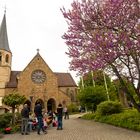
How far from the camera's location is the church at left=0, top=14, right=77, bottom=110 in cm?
4747

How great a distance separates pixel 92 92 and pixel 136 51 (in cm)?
1617

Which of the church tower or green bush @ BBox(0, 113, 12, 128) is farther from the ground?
the church tower

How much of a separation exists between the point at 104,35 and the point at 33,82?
3580 centimetres

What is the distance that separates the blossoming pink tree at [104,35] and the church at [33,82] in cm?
3241

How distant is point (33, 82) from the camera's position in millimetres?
48500

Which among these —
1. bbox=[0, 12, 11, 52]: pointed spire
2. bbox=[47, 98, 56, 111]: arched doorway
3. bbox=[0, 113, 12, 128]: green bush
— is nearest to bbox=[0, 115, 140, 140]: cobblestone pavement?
bbox=[0, 113, 12, 128]: green bush

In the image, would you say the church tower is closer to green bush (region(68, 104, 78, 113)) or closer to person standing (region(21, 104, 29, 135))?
green bush (region(68, 104, 78, 113))

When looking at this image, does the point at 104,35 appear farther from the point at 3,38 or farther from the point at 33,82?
the point at 3,38

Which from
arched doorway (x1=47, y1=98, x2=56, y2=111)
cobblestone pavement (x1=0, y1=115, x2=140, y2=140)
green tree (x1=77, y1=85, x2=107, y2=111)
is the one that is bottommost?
cobblestone pavement (x1=0, y1=115, x2=140, y2=140)

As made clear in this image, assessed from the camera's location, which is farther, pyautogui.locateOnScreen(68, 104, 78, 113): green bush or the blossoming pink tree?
pyautogui.locateOnScreen(68, 104, 78, 113): green bush

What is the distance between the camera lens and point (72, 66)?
1614 cm

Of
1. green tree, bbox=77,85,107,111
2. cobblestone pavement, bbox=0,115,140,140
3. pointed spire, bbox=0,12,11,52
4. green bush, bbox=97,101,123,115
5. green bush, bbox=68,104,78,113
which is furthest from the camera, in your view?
pointed spire, bbox=0,12,11,52

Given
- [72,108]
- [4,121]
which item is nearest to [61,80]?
[72,108]

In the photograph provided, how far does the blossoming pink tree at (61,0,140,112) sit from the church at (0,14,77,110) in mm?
32409
